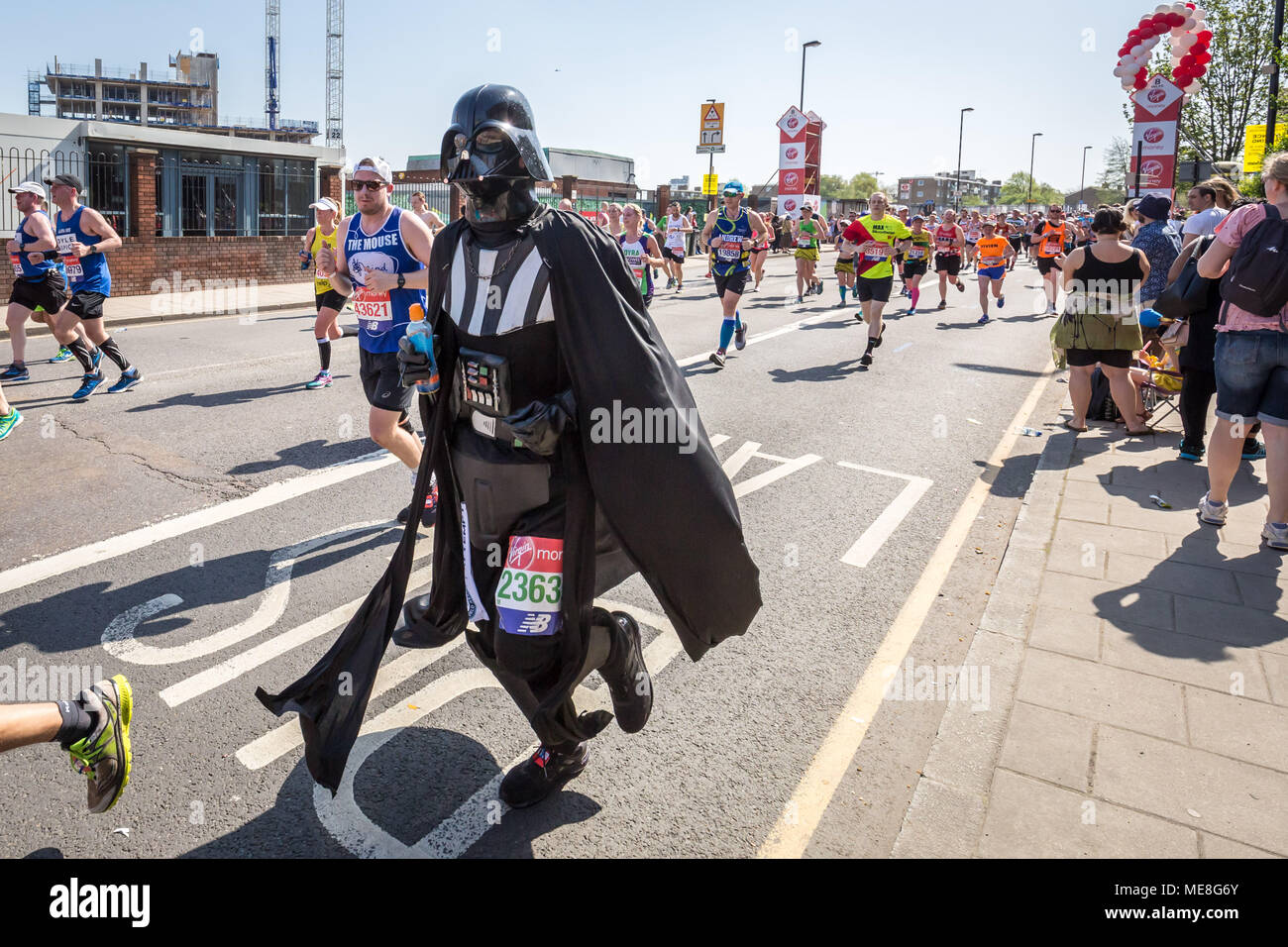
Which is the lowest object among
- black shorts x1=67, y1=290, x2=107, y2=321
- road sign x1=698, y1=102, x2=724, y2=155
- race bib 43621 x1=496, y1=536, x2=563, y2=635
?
race bib 43621 x1=496, y1=536, x2=563, y2=635

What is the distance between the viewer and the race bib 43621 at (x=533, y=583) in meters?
2.67

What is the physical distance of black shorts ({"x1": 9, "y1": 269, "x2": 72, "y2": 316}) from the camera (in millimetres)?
9102

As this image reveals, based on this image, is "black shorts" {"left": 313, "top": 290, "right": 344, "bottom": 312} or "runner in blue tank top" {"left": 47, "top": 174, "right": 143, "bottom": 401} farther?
"black shorts" {"left": 313, "top": 290, "right": 344, "bottom": 312}

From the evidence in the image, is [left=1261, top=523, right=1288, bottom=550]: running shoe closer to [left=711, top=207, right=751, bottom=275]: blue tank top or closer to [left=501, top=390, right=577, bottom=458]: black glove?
[left=501, top=390, right=577, bottom=458]: black glove

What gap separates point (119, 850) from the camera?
271 centimetres

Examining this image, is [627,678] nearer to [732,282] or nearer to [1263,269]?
[1263,269]

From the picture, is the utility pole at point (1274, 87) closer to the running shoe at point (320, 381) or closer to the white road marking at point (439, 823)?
the running shoe at point (320, 381)

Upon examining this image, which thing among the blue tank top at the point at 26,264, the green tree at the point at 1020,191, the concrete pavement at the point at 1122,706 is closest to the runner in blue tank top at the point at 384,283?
the concrete pavement at the point at 1122,706

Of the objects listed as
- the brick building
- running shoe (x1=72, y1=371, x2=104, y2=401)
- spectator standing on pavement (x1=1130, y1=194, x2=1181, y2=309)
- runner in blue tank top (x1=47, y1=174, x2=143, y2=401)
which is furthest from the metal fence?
spectator standing on pavement (x1=1130, y1=194, x2=1181, y2=309)

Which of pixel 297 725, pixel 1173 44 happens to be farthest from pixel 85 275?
pixel 1173 44

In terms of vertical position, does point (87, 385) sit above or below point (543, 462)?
below

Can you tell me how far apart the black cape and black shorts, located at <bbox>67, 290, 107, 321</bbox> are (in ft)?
24.6

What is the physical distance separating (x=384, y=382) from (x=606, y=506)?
3.03m

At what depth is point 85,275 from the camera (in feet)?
29.0
